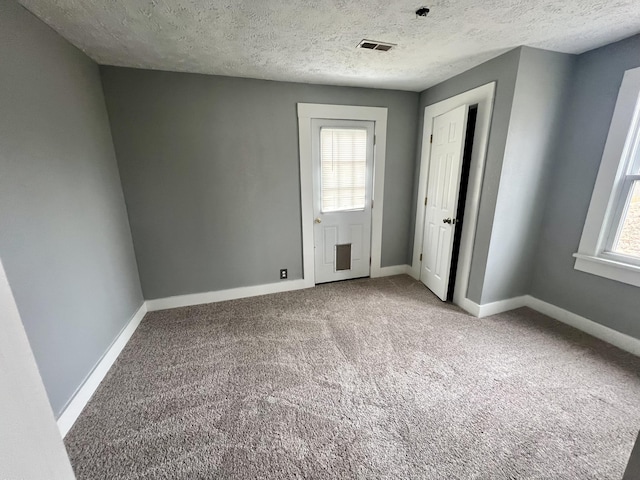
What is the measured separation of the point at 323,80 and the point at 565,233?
9.03 feet

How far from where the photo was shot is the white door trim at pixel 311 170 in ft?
9.11

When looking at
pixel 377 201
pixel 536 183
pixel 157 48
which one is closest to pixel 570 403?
pixel 536 183

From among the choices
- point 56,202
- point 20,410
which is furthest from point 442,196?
point 56,202

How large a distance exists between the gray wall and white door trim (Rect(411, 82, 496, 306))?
3189mm

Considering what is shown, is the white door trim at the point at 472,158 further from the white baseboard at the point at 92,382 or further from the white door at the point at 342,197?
the white baseboard at the point at 92,382

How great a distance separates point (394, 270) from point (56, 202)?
3.40 metres

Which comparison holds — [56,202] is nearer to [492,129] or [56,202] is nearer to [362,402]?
[362,402]

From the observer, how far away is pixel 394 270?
359 centimetres

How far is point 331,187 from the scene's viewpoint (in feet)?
9.97

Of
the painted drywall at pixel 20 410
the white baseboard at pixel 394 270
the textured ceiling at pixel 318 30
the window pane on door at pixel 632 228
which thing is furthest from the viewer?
the white baseboard at pixel 394 270

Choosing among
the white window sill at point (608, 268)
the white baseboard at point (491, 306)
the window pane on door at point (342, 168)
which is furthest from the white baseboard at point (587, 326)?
the window pane on door at point (342, 168)

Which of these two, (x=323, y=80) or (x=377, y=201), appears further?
(x=377, y=201)

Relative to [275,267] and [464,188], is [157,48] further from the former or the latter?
[464,188]

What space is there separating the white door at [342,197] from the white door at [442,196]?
0.71 metres
